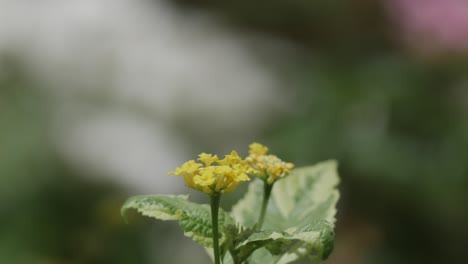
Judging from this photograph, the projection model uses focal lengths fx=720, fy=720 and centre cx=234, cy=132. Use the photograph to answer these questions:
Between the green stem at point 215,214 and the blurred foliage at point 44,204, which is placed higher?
the green stem at point 215,214

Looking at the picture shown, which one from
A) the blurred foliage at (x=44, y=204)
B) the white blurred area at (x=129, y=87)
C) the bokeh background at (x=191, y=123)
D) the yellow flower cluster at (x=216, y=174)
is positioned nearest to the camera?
the yellow flower cluster at (x=216, y=174)

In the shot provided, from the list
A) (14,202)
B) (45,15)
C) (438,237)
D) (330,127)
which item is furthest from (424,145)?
(45,15)

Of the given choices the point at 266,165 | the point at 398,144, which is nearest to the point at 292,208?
the point at 266,165

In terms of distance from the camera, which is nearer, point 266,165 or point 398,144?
point 266,165

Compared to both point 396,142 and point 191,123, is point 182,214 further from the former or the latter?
point 191,123

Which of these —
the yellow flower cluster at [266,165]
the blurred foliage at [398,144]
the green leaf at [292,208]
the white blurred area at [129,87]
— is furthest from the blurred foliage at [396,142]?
the yellow flower cluster at [266,165]

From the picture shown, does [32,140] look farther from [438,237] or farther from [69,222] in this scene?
[438,237]

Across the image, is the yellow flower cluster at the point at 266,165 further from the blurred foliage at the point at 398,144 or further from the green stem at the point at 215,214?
the blurred foliage at the point at 398,144
